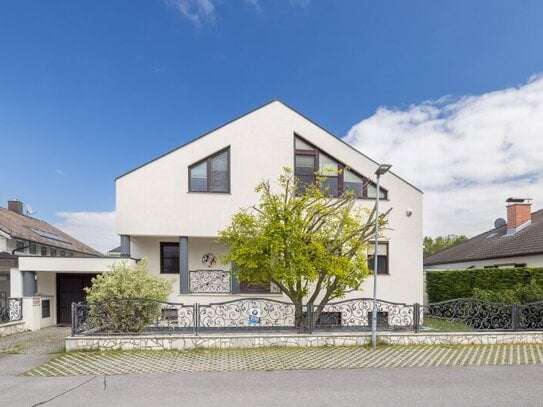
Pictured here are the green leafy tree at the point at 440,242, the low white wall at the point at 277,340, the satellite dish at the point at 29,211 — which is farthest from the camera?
the green leafy tree at the point at 440,242

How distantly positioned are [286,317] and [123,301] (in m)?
4.85

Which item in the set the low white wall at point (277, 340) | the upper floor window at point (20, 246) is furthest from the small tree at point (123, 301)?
the upper floor window at point (20, 246)

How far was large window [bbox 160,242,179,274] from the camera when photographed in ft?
47.7

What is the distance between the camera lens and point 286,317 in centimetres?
1163

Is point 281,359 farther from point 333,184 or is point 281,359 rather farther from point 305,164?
point 305,164

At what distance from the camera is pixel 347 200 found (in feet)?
39.0

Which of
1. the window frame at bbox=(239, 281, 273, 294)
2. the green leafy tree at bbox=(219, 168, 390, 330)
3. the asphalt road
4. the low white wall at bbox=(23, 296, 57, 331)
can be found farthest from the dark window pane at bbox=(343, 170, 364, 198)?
the low white wall at bbox=(23, 296, 57, 331)

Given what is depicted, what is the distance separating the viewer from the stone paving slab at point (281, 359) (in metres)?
7.67

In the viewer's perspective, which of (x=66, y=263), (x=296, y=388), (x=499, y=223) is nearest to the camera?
(x=296, y=388)

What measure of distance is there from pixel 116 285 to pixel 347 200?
23.4 ft

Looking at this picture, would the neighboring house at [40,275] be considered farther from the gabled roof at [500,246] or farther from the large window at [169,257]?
the gabled roof at [500,246]

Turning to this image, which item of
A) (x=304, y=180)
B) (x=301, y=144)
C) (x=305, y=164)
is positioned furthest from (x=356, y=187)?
(x=301, y=144)

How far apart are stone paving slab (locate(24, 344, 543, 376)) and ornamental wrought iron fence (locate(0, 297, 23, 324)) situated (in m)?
5.25

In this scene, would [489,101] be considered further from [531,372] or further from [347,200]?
[531,372]
